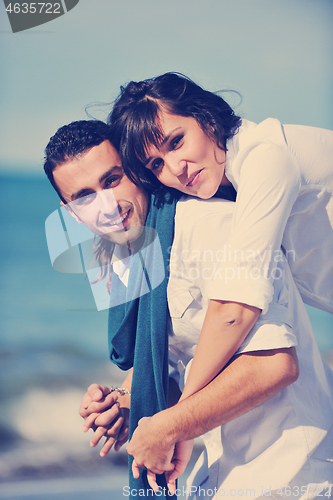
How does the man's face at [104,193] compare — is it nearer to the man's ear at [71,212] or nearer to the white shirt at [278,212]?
the man's ear at [71,212]

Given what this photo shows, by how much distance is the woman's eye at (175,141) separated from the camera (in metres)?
1.07

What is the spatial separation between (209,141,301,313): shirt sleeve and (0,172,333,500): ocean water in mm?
617

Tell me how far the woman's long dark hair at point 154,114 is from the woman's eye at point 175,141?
34mm

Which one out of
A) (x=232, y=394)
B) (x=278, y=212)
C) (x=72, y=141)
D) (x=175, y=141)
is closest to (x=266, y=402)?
(x=232, y=394)

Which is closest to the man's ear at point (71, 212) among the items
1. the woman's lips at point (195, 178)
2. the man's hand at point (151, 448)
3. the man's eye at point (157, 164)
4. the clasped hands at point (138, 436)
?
the man's eye at point (157, 164)

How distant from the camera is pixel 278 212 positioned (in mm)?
886

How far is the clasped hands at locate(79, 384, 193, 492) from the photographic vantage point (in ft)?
3.15

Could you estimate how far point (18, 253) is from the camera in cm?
143

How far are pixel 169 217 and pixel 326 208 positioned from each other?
0.44 meters

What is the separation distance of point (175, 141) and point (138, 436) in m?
0.81

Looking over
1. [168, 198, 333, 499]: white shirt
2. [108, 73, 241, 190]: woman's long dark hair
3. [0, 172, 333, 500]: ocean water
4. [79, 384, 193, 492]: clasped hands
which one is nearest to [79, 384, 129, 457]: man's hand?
[79, 384, 193, 492]: clasped hands

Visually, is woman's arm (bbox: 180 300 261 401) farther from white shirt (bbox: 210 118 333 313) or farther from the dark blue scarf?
the dark blue scarf

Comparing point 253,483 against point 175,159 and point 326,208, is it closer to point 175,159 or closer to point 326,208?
point 326,208

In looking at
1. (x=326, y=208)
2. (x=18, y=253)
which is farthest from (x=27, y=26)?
(x=326, y=208)
